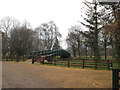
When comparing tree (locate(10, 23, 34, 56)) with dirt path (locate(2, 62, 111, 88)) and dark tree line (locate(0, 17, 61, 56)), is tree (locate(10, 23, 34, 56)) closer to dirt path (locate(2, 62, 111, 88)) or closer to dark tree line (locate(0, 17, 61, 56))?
dark tree line (locate(0, 17, 61, 56))

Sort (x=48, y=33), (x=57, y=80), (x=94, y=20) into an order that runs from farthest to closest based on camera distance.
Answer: (x=48, y=33) < (x=94, y=20) < (x=57, y=80)

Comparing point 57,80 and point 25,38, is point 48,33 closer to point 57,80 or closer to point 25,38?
point 25,38

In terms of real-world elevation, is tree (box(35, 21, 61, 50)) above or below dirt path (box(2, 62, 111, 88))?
above

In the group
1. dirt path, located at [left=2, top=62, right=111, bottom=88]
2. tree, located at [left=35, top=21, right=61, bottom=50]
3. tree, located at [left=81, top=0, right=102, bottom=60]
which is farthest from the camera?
tree, located at [left=35, top=21, right=61, bottom=50]

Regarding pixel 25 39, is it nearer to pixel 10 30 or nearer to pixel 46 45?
pixel 10 30

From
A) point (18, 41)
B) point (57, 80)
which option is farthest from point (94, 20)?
point (18, 41)

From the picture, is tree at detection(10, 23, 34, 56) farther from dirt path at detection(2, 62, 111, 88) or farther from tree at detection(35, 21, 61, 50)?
dirt path at detection(2, 62, 111, 88)

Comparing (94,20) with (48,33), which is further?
(48,33)

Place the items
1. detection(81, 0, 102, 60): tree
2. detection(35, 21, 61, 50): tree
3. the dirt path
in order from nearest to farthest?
the dirt path
detection(81, 0, 102, 60): tree
detection(35, 21, 61, 50): tree

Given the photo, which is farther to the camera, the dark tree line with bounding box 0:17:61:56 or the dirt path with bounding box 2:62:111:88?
the dark tree line with bounding box 0:17:61:56

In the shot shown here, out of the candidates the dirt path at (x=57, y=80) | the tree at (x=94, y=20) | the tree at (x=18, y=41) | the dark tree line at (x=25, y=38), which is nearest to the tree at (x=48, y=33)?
the dark tree line at (x=25, y=38)

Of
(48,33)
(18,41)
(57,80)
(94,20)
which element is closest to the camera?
(57,80)

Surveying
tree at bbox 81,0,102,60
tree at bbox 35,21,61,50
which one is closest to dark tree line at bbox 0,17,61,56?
tree at bbox 35,21,61,50

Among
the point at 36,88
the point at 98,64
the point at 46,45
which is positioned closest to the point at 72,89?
the point at 36,88
